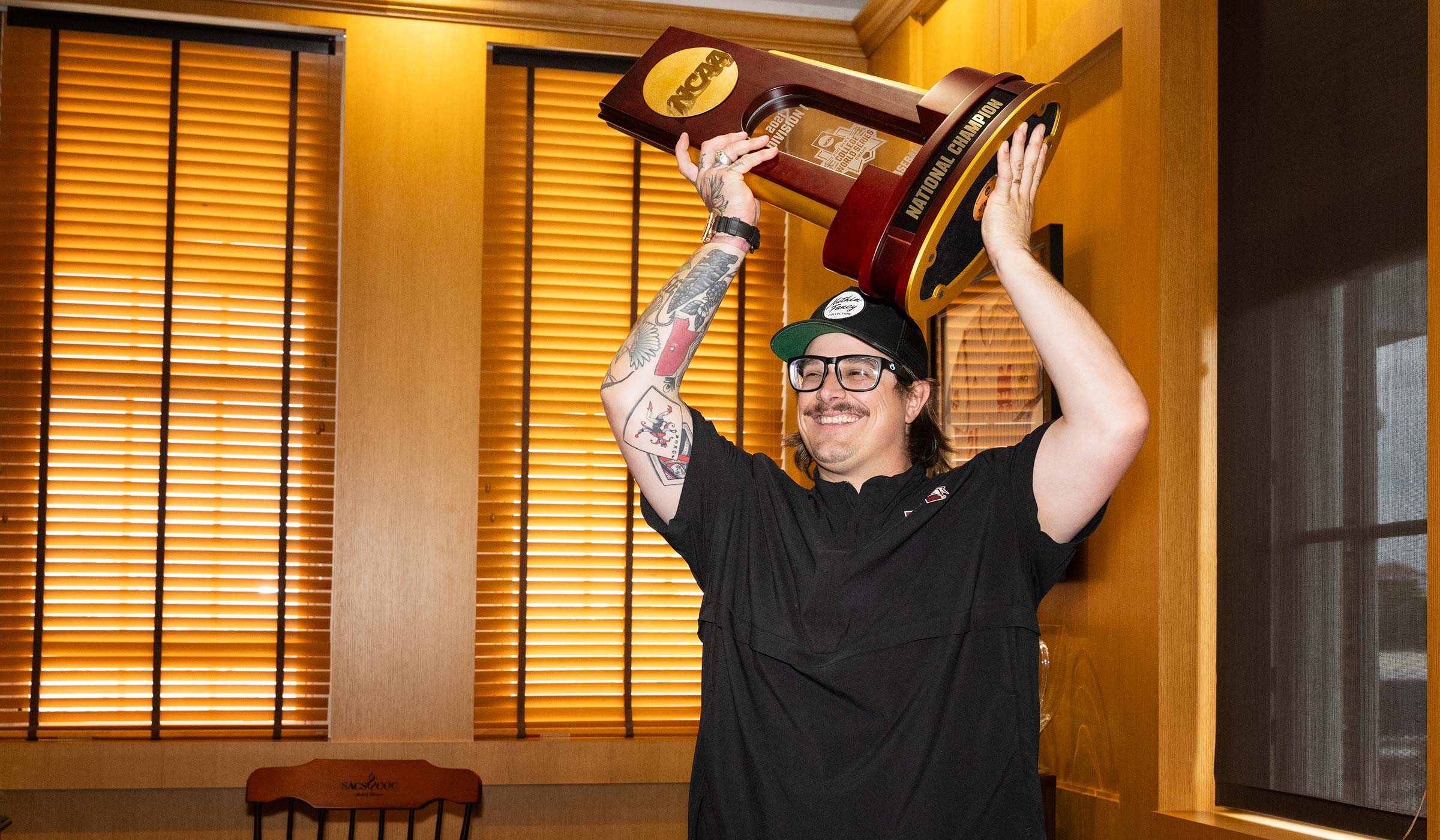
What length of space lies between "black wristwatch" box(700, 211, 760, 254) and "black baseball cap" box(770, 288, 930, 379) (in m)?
0.12

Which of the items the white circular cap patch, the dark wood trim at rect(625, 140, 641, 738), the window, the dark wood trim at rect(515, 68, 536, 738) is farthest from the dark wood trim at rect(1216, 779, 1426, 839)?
the dark wood trim at rect(515, 68, 536, 738)

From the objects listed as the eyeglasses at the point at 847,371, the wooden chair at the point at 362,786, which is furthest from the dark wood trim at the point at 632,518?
the eyeglasses at the point at 847,371

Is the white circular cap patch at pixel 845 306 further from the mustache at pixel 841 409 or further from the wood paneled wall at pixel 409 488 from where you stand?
→ the wood paneled wall at pixel 409 488

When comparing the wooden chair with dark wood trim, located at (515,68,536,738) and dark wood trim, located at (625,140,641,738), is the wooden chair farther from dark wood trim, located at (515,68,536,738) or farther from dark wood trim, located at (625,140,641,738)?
dark wood trim, located at (625,140,641,738)

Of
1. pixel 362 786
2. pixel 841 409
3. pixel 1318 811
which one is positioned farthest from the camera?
pixel 362 786

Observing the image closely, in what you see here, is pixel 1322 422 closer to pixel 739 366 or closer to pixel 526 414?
pixel 739 366

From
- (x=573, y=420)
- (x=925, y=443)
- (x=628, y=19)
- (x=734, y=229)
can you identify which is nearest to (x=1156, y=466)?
(x=925, y=443)

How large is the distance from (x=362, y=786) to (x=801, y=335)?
167 cm

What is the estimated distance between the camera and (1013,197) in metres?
1.41

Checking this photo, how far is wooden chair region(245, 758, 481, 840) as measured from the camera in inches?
106

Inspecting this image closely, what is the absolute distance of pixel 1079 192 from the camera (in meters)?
2.43

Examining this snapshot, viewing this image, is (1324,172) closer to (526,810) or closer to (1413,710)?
(1413,710)

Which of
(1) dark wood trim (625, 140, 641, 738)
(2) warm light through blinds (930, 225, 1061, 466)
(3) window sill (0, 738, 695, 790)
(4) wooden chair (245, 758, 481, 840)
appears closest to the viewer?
(2) warm light through blinds (930, 225, 1061, 466)

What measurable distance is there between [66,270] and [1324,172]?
2870 millimetres
